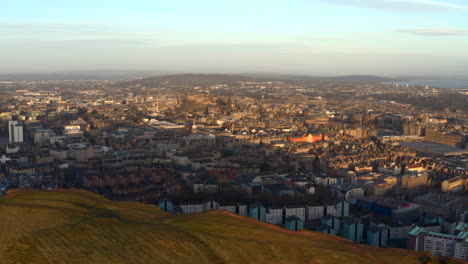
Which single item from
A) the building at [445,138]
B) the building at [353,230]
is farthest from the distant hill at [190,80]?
the building at [353,230]

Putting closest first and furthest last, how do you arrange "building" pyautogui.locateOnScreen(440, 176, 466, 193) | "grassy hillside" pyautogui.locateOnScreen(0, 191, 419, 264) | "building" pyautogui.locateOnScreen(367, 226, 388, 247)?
"grassy hillside" pyautogui.locateOnScreen(0, 191, 419, 264), "building" pyautogui.locateOnScreen(367, 226, 388, 247), "building" pyautogui.locateOnScreen(440, 176, 466, 193)

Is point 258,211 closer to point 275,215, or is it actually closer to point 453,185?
point 275,215

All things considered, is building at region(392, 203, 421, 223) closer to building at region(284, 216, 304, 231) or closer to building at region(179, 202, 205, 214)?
building at region(284, 216, 304, 231)

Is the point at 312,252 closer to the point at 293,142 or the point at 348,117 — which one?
the point at 293,142

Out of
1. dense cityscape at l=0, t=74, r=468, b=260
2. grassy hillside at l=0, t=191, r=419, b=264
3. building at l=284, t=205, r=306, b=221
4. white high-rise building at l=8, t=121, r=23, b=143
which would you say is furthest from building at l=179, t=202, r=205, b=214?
white high-rise building at l=8, t=121, r=23, b=143

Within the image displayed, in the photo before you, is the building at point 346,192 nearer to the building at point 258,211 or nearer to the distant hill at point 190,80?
the building at point 258,211

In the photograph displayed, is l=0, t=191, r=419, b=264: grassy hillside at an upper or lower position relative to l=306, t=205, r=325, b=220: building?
upper

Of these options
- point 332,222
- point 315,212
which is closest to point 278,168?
point 315,212

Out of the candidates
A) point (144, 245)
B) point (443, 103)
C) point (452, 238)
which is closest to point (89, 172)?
point (144, 245)
